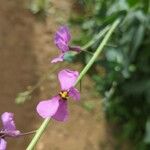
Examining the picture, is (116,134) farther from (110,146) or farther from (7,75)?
(7,75)

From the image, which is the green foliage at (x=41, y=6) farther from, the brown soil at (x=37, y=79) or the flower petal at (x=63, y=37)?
the flower petal at (x=63, y=37)

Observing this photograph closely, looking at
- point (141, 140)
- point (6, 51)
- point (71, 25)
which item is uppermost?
point (6, 51)

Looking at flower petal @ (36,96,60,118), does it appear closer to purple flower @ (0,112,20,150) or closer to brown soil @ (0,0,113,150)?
purple flower @ (0,112,20,150)

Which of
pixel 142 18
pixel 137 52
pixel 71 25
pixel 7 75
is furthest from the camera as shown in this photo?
pixel 7 75

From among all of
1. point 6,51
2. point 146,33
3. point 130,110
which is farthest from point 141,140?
point 6,51

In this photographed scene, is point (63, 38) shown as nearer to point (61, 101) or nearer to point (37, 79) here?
point (61, 101)

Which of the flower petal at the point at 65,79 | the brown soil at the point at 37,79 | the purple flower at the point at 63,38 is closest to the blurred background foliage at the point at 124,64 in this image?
the brown soil at the point at 37,79

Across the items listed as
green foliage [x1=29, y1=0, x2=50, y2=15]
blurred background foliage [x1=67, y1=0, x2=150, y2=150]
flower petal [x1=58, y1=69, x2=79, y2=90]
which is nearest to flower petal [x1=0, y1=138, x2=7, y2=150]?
flower petal [x1=58, y1=69, x2=79, y2=90]

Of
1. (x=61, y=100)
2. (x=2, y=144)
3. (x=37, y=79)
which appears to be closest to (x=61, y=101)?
(x=61, y=100)
